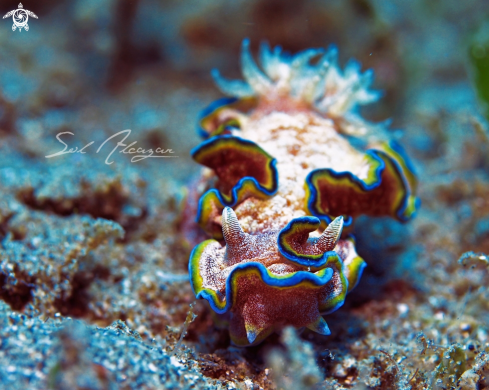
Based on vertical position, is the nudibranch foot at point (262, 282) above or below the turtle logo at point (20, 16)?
below

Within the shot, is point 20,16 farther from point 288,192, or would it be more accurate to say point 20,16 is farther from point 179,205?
point 288,192
